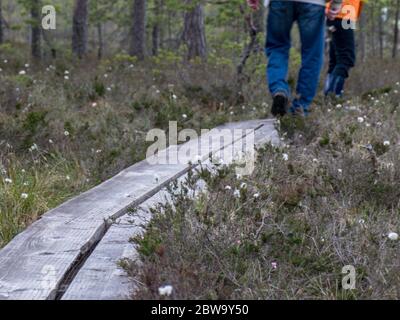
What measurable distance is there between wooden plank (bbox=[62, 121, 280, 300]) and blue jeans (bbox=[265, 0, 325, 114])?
2954mm

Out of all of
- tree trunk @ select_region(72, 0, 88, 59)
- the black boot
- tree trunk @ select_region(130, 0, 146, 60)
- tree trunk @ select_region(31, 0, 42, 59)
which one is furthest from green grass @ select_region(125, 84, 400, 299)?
tree trunk @ select_region(130, 0, 146, 60)

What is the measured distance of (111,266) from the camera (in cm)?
280

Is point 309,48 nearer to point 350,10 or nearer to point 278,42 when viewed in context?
point 278,42

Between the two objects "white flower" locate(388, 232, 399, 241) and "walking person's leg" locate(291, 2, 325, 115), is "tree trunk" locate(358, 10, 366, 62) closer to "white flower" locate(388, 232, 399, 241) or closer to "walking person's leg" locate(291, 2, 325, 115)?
"walking person's leg" locate(291, 2, 325, 115)

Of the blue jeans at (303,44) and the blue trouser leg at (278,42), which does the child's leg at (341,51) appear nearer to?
the blue jeans at (303,44)

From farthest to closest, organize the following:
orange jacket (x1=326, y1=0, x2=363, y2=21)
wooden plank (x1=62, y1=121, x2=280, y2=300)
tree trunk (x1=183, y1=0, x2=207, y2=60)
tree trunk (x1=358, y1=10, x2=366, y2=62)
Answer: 1. tree trunk (x1=358, y1=10, x2=366, y2=62)
2. tree trunk (x1=183, y1=0, x2=207, y2=60)
3. orange jacket (x1=326, y1=0, x2=363, y2=21)
4. wooden plank (x1=62, y1=121, x2=280, y2=300)

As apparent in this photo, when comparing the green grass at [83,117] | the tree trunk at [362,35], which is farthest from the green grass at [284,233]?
the tree trunk at [362,35]

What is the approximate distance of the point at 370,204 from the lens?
12.6 ft

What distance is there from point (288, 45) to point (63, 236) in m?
3.92

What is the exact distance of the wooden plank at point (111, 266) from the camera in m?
2.52

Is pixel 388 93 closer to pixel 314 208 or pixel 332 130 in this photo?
pixel 332 130

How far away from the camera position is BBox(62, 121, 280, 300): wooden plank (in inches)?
99.3
